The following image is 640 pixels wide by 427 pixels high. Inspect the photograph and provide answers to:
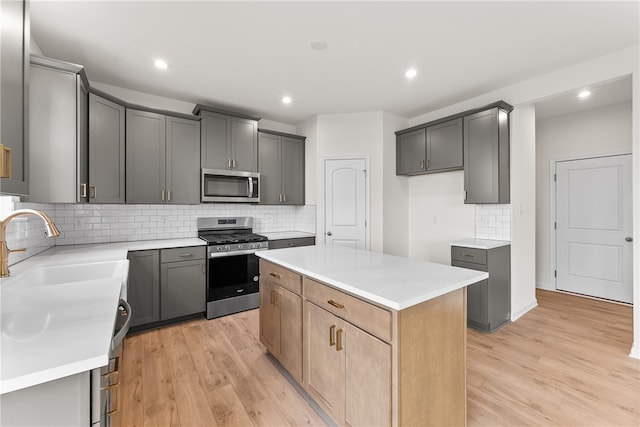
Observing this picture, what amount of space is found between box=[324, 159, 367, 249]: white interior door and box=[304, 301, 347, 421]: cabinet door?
7.75ft

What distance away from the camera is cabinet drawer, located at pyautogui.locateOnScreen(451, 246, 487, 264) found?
2.95 meters

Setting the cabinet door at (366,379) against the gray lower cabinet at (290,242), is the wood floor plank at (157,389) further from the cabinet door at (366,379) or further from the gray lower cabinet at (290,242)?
Answer: the gray lower cabinet at (290,242)

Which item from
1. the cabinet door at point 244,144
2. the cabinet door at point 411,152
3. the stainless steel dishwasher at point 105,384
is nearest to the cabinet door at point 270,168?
the cabinet door at point 244,144

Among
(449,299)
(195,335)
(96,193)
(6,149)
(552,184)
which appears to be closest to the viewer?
(6,149)

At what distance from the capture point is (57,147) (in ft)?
7.26

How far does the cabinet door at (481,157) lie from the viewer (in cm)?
312

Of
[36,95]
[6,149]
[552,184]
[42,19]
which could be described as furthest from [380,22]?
[552,184]

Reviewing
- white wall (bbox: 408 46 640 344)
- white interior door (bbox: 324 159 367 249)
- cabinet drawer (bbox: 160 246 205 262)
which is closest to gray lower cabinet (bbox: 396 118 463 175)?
white wall (bbox: 408 46 640 344)

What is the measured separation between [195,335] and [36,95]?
2.42 meters

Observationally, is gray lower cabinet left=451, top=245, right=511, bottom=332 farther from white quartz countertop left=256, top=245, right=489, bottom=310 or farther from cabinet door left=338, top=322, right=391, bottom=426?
cabinet door left=338, top=322, right=391, bottom=426

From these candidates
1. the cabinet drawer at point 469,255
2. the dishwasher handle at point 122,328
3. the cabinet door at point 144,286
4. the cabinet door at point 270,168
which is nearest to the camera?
the dishwasher handle at point 122,328

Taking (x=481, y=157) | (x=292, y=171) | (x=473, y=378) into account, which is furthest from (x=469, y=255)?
(x=292, y=171)

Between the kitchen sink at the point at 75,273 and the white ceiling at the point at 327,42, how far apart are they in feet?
5.86

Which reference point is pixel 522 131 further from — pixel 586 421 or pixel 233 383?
pixel 233 383
